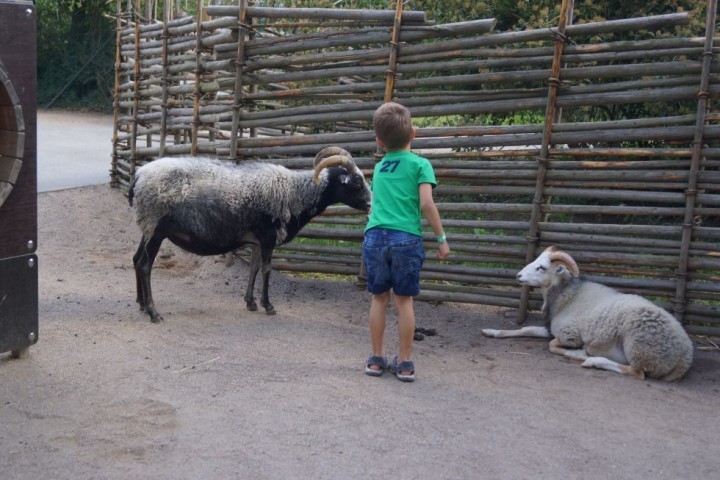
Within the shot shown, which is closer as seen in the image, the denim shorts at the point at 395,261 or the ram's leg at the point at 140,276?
the denim shorts at the point at 395,261

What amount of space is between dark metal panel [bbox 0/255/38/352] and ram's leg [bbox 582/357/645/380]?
3.63 meters

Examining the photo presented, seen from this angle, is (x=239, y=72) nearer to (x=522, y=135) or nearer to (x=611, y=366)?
(x=522, y=135)

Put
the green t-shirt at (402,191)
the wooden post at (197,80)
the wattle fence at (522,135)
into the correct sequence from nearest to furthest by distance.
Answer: the green t-shirt at (402,191)
the wattle fence at (522,135)
the wooden post at (197,80)

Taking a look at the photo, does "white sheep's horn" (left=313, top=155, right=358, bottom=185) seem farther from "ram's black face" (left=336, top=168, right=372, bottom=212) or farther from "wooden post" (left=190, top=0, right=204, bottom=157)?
"wooden post" (left=190, top=0, right=204, bottom=157)

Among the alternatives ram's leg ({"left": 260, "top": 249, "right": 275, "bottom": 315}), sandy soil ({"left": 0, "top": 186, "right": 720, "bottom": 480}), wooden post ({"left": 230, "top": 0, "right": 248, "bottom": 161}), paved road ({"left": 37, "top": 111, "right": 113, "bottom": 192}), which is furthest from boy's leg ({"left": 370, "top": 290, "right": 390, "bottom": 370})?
paved road ({"left": 37, "top": 111, "right": 113, "bottom": 192})

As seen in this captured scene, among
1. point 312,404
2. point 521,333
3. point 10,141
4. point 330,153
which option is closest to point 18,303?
point 10,141

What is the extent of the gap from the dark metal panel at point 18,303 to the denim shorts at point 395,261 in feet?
6.93

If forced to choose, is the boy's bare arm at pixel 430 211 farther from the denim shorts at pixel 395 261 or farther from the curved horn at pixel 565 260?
the curved horn at pixel 565 260

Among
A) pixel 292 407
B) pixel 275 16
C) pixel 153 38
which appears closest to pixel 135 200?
pixel 275 16

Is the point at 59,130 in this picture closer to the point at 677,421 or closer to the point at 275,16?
the point at 275,16

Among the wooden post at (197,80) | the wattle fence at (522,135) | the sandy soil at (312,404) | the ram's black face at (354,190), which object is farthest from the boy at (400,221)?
the wooden post at (197,80)

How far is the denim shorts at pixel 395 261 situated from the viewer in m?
4.71

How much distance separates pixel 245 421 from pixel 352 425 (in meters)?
0.54

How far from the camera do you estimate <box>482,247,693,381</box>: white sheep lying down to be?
5188 mm
